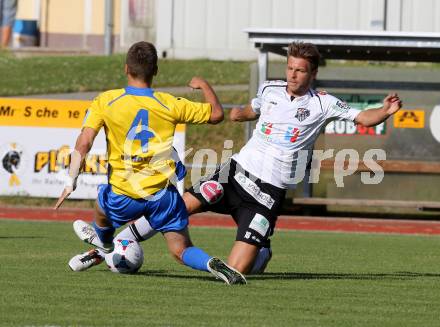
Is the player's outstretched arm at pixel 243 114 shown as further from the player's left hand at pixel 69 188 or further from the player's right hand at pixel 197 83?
the player's left hand at pixel 69 188

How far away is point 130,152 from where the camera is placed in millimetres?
9133

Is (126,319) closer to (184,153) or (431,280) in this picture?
(431,280)

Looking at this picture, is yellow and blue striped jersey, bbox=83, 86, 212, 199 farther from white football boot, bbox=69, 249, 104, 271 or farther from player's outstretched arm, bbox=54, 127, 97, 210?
white football boot, bbox=69, 249, 104, 271

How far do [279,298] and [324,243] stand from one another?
692 cm

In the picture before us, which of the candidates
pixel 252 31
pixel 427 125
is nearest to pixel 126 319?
pixel 252 31

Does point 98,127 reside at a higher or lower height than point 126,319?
higher

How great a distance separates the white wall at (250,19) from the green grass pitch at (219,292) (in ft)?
63.1

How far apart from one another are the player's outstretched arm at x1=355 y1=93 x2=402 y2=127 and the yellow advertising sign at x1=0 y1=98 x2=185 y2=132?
1172 cm

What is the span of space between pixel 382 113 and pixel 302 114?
0.73 metres

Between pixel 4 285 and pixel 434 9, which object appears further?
pixel 434 9

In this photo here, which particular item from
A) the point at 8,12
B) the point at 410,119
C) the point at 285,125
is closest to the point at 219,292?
the point at 285,125

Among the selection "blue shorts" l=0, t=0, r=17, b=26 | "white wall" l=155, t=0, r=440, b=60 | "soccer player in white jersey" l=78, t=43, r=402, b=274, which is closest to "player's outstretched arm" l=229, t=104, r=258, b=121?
"soccer player in white jersey" l=78, t=43, r=402, b=274

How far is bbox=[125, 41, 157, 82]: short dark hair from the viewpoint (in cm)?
896

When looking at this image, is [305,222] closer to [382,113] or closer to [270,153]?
[270,153]
